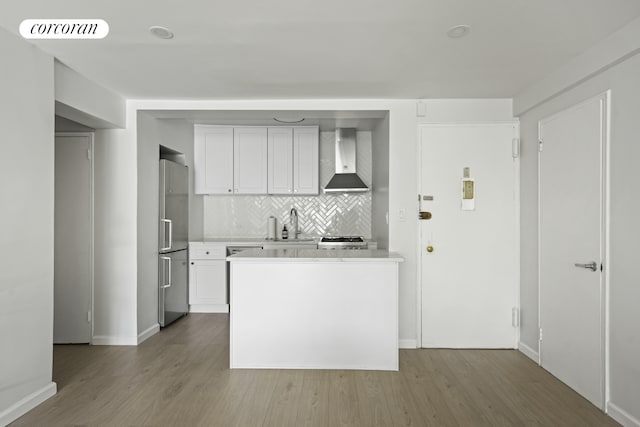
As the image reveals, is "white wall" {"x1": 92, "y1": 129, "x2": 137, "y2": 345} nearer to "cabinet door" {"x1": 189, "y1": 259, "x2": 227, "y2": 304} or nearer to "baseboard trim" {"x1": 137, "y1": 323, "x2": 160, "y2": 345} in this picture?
"baseboard trim" {"x1": 137, "y1": 323, "x2": 160, "y2": 345}

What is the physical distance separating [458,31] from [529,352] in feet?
9.39

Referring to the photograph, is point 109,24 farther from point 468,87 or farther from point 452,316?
point 452,316

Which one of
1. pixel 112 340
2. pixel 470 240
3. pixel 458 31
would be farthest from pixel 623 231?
pixel 112 340

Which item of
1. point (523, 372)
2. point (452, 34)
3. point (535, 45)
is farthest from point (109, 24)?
point (523, 372)

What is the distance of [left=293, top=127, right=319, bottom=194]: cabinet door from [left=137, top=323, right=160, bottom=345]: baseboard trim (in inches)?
92.6

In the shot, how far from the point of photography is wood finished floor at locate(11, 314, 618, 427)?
2.48 meters

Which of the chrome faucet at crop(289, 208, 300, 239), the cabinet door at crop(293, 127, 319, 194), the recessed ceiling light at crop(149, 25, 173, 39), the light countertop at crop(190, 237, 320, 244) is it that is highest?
the recessed ceiling light at crop(149, 25, 173, 39)

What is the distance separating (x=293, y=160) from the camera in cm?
531

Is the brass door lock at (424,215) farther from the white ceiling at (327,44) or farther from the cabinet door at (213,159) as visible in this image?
the cabinet door at (213,159)

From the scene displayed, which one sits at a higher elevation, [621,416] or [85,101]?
[85,101]

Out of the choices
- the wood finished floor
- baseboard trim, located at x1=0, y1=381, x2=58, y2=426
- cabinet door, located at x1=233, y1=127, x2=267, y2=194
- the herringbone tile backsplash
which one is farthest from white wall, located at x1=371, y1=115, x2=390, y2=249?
baseboard trim, located at x1=0, y1=381, x2=58, y2=426

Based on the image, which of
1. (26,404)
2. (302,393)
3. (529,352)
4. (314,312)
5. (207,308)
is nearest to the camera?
(26,404)

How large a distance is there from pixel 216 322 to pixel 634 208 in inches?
162

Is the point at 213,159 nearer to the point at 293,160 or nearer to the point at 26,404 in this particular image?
the point at 293,160
